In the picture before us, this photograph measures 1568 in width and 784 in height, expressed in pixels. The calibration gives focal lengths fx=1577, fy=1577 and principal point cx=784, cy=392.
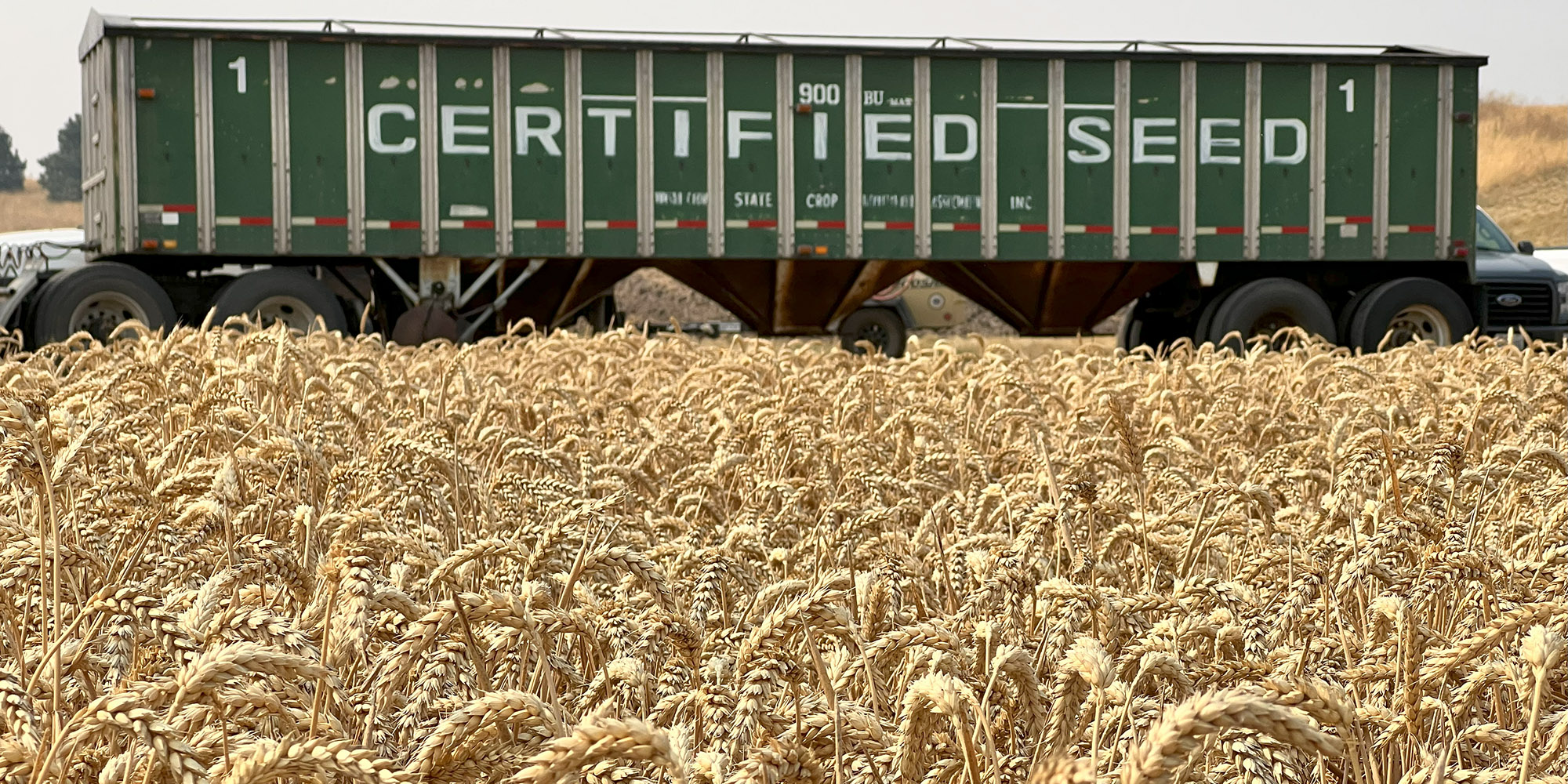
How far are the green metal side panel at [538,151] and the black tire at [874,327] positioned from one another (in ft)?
18.0

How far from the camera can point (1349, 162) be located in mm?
15938

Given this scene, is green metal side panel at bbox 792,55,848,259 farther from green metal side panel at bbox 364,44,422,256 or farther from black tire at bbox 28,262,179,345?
black tire at bbox 28,262,179,345

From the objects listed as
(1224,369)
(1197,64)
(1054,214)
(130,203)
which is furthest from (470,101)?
(1224,369)

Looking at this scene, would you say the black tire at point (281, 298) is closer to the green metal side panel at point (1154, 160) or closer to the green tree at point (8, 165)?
the green metal side panel at point (1154, 160)

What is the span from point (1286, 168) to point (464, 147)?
8083 mm

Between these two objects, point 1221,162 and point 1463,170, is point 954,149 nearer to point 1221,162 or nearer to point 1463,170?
point 1221,162

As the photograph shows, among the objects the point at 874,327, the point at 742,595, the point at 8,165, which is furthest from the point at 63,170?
the point at 742,595

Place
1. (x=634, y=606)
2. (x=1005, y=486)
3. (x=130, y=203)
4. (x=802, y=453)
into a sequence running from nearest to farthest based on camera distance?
(x=634, y=606), (x=1005, y=486), (x=802, y=453), (x=130, y=203)

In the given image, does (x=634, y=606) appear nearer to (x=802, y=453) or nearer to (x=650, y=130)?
(x=802, y=453)

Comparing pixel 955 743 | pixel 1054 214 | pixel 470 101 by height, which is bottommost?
pixel 955 743

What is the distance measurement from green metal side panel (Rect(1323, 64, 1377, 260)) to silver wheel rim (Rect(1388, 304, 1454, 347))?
28.2 inches

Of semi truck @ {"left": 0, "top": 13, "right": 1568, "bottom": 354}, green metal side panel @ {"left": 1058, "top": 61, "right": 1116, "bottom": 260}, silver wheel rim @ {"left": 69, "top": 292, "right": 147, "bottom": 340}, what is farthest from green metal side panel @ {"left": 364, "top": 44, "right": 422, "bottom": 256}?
green metal side panel @ {"left": 1058, "top": 61, "right": 1116, "bottom": 260}

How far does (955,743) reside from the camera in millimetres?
2279

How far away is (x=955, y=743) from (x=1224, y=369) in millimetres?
6084
